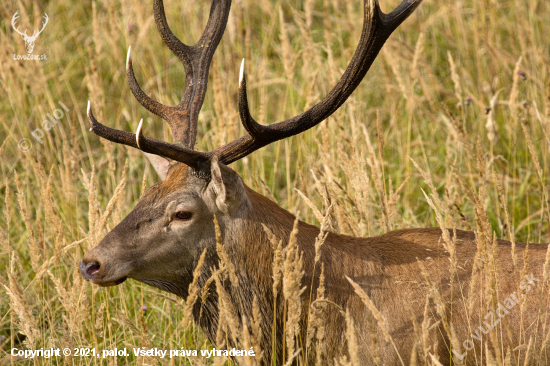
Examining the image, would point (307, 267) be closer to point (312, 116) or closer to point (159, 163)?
point (312, 116)

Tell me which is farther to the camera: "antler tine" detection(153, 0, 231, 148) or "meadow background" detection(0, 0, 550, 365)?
"meadow background" detection(0, 0, 550, 365)

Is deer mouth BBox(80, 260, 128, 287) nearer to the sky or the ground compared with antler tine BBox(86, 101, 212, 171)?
nearer to the ground

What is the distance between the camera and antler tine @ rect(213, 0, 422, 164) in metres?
3.12

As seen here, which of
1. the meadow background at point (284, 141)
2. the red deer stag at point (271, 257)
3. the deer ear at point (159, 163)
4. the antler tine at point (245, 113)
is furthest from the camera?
the meadow background at point (284, 141)

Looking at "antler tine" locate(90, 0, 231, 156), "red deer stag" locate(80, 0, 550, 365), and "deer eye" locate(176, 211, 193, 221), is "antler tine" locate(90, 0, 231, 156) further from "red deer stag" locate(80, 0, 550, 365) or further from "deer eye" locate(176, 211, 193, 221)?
"deer eye" locate(176, 211, 193, 221)

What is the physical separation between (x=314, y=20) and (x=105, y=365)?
Answer: 16.8ft

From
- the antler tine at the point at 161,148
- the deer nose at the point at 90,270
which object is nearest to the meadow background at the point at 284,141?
the deer nose at the point at 90,270

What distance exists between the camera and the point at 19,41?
17.6ft

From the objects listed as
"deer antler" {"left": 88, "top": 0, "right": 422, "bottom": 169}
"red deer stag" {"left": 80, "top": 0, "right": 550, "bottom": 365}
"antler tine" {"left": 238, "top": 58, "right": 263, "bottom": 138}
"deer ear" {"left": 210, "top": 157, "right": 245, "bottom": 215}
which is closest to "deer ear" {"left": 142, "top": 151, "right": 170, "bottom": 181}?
"red deer stag" {"left": 80, "top": 0, "right": 550, "bottom": 365}

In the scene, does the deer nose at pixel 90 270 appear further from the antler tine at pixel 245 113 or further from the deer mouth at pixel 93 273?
the antler tine at pixel 245 113

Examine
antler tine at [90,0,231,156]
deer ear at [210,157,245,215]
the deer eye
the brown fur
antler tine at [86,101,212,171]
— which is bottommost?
the brown fur

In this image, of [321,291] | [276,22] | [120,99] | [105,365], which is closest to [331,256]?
[321,291]

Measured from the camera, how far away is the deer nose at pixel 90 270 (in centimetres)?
297

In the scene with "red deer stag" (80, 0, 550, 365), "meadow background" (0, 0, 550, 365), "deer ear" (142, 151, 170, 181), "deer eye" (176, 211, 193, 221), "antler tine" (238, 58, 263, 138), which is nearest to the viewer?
"antler tine" (238, 58, 263, 138)
